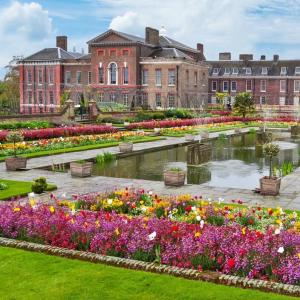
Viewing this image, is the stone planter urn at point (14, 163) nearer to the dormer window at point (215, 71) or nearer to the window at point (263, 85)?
the window at point (263, 85)

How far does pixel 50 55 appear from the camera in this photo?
7094 cm

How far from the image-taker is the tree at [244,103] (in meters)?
49.9

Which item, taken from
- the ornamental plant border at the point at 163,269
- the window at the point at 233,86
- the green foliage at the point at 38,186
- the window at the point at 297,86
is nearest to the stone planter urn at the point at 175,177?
the green foliage at the point at 38,186

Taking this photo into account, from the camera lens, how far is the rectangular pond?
17.1 meters

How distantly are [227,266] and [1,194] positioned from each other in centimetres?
810

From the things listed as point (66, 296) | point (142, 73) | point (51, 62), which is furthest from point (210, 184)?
point (51, 62)

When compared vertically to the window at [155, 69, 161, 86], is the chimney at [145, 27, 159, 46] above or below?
above

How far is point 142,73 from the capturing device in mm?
65500

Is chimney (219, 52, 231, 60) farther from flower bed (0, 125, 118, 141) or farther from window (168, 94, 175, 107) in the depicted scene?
flower bed (0, 125, 118, 141)

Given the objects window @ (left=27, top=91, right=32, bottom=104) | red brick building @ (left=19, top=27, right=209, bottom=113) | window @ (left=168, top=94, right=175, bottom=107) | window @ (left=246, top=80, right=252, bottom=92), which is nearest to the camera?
red brick building @ (left=19, top=27, right=209, bottom=113)

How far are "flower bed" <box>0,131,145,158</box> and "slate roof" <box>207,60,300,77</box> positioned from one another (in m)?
48.9

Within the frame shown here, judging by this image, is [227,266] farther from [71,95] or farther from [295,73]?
[295,73]

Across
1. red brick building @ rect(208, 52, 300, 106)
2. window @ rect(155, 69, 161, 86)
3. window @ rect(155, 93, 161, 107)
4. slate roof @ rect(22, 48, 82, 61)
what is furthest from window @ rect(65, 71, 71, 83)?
red brick building @ rect(208, 52, 300, 106)

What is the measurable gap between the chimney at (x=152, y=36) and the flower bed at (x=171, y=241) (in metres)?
59.7
